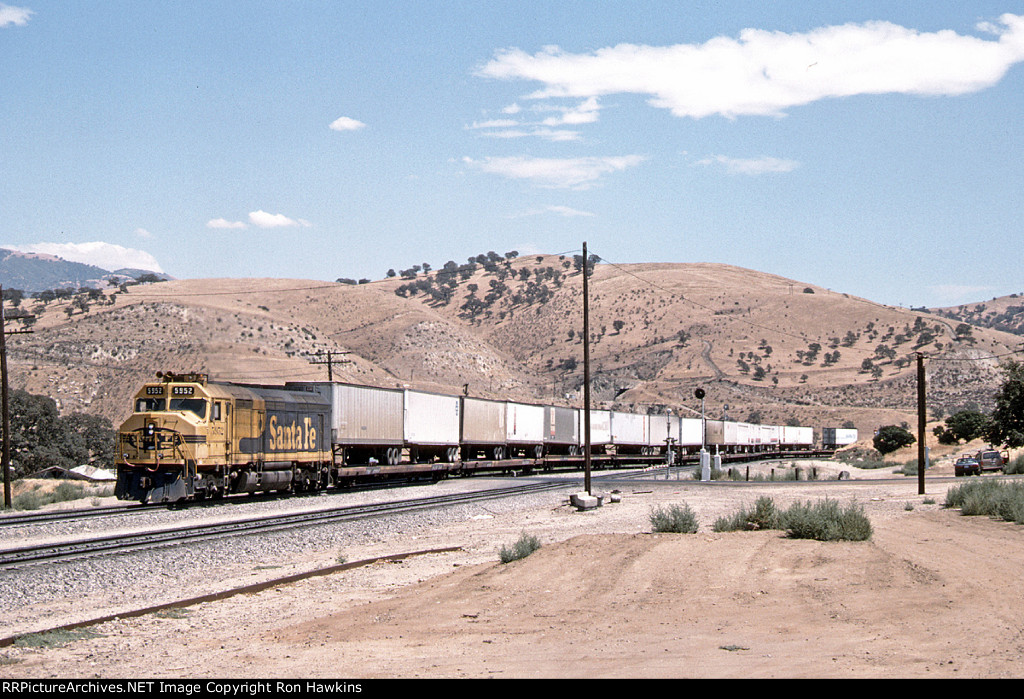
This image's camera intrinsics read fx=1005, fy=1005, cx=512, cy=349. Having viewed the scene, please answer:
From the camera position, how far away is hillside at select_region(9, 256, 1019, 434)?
11988cm

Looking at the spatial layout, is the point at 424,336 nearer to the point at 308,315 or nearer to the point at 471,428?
the point at 308,315

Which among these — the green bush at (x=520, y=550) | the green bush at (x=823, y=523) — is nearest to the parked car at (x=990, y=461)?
the green bush at (x=823, y=523)

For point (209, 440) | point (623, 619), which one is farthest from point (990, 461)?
point (623, 619)

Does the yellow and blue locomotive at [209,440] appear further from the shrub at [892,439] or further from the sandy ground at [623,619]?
the shrub at [892,439]

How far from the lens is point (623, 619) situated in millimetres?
11953

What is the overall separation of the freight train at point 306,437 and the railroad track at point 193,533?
13.5ft

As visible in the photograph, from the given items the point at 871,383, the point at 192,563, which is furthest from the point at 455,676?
the point at 871,383

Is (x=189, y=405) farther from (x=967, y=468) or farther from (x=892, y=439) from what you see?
(x=892, y=439)

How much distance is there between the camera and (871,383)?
148 metres

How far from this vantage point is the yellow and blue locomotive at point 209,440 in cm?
2883

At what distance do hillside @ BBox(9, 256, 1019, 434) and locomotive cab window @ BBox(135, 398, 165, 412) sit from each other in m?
73.3

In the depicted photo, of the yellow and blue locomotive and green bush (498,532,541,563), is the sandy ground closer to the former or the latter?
green bush (498,532,541,563)

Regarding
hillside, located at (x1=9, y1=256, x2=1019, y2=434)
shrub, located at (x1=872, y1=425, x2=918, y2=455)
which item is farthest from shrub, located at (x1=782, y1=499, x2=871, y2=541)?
hillside, located at (x1=9, y1=256, x2=1019, y2=434)
